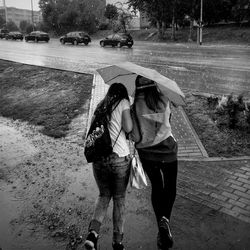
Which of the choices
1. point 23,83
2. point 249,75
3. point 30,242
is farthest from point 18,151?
point 249,75

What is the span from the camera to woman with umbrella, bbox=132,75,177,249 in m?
3.52

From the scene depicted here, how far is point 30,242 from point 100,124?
1.66 meters

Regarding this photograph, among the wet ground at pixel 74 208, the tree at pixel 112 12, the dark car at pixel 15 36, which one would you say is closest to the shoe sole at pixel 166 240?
the wet ground at pixel 74 208

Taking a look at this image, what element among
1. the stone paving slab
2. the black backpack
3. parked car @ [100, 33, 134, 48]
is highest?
the black backpack

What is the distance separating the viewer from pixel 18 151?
7.11 metres

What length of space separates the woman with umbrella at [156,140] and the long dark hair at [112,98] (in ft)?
0.70

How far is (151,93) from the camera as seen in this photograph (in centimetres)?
352

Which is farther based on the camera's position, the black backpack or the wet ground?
the wet ground

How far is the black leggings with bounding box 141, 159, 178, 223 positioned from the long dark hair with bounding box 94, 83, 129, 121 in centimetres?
71

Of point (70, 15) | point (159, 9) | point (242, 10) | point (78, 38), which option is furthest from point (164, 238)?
point (70, 15)

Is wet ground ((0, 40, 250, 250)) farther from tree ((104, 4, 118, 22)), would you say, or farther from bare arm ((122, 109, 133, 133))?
tree ((104, 4, 118, 22))

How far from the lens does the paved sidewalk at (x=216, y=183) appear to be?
4.71 m

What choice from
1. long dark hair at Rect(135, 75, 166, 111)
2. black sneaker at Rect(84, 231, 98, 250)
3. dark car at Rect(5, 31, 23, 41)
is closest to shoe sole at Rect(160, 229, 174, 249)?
black sneaker at Rect(84, 231, 98, 250)

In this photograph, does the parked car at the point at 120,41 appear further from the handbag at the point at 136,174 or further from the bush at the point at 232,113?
the handbag at the point at 136,174
